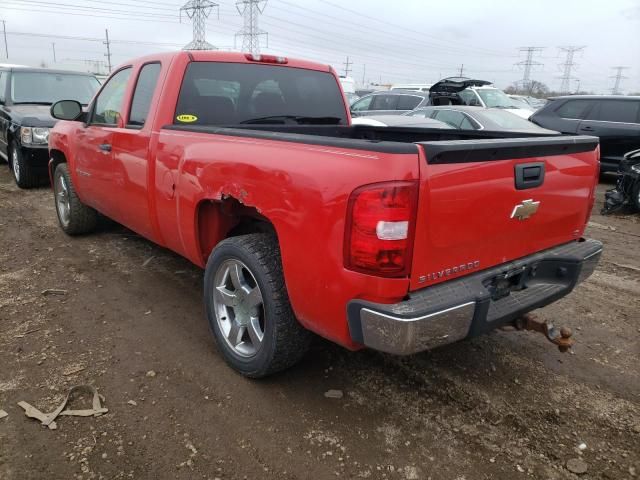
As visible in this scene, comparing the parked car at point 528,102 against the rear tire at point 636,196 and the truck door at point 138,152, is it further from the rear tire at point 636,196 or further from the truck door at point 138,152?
the truck door at point 138,152

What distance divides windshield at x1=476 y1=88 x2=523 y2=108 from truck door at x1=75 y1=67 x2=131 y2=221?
11618 mm

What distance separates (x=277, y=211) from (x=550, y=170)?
1399 mm

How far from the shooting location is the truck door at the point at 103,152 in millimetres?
4034

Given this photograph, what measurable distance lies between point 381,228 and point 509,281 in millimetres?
906

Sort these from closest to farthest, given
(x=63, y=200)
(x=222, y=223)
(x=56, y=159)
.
A: (x=222, y=223), (x=63, y=200), (x=56, y=159)

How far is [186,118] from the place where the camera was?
3.47 meters

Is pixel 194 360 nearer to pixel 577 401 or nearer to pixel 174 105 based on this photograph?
pixel 174 105

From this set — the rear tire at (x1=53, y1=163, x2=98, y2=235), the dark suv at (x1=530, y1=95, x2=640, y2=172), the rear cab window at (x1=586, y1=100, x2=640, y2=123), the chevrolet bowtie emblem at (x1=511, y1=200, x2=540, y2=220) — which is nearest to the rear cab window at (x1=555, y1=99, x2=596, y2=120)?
the dark suv at (x1=530, y1=95, x2=640, y2=172)

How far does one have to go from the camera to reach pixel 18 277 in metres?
4.34

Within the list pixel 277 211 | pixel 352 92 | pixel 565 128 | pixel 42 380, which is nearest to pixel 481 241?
pixel 277 211

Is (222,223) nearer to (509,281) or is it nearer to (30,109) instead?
(509,281)

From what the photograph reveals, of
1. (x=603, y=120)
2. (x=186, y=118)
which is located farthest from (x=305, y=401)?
(x=603, y=120)

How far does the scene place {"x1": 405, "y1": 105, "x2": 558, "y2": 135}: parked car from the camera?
9.17m

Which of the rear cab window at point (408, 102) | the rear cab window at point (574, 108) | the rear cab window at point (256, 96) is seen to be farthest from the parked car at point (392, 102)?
the rear cab window at point (256, 96)
